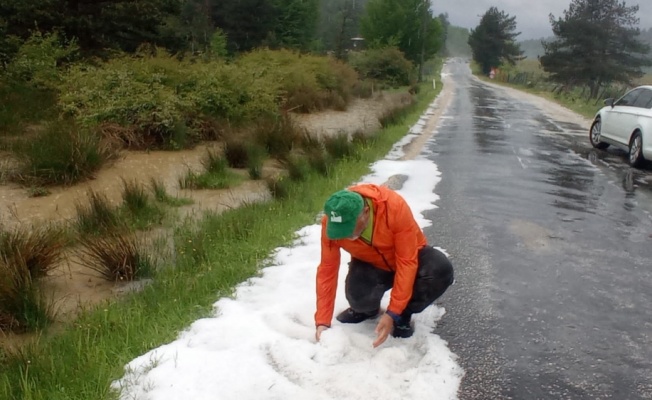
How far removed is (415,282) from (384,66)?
3859 centimetres

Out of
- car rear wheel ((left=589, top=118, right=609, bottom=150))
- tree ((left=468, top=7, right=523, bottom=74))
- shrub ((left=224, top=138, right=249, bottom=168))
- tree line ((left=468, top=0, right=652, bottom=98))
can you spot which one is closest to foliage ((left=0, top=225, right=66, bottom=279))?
shrub ((left=224, top=138, right=249, bottom=168))

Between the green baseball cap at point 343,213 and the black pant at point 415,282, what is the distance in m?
0.61

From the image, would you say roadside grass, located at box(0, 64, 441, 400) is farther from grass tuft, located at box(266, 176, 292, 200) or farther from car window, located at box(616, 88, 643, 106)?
car window, located at box(616, 88, 643, 106)

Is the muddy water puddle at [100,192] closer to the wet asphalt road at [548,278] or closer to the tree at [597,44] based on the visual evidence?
the wet asphalt road at [548,278]

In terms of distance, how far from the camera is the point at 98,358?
3.28 metres

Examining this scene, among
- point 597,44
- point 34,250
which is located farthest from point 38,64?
point 597,44

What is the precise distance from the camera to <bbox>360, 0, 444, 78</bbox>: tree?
50469 mm

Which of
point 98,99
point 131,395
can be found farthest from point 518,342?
point 98,99

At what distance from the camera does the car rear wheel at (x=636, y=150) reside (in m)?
10.2

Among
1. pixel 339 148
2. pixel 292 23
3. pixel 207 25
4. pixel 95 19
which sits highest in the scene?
pixel 292 23

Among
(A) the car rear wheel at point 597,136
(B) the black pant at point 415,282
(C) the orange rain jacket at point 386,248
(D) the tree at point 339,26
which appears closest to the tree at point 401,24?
(D) the tree at point 339,26

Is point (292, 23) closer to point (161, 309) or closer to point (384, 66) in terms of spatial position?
point (384, 66)

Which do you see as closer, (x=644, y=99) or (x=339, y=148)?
(x=339, y=148)

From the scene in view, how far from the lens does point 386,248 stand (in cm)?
335
